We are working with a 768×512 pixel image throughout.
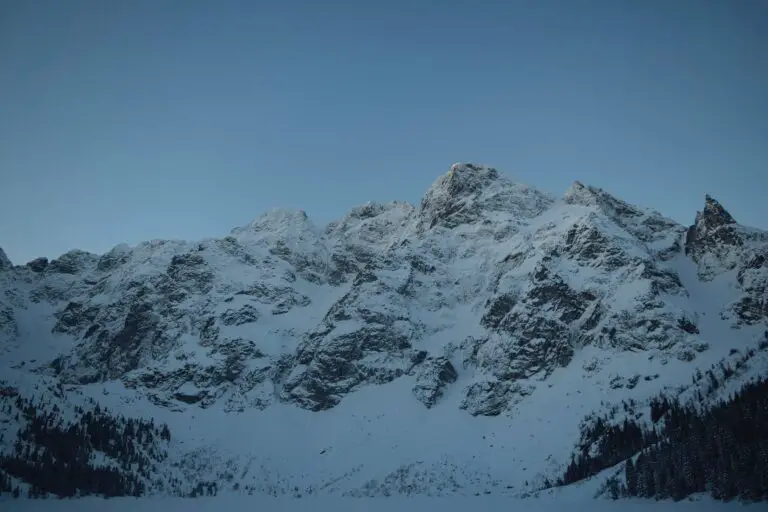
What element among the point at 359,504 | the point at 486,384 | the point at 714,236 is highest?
the point at 714,236

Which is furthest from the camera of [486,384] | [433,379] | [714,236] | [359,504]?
[714,236]

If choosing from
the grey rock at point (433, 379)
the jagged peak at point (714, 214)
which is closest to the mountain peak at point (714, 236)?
the jagged peak at point (714, 214)

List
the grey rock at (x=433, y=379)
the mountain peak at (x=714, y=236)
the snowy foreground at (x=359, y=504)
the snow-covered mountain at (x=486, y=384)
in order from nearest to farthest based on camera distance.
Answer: the snowy foreground at (x=359, y=504), the snow-covered mountain at (x=486, y=384), the grey rock at (x=433, y=379), the mountain peak at (x=714, y=236)

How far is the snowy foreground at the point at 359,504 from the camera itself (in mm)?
93375

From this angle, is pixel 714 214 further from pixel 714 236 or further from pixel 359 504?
pixel 359 504

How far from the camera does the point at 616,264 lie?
17600 cm

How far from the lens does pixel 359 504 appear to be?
120 metres

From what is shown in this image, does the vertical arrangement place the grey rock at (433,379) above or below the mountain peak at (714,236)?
below

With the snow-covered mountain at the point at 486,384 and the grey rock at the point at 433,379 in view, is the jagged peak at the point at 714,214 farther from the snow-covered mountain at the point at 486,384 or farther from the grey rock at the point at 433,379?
the grey rock at the point at 433,379

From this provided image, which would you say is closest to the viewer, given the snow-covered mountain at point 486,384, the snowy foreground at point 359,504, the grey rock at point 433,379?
the snowy foreground at point 359,504

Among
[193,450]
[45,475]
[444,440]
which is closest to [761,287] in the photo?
[444,440]

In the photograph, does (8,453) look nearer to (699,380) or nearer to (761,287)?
(699,380)

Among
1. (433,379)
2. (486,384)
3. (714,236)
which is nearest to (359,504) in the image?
(486,384)

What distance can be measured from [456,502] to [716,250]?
12335 cm
